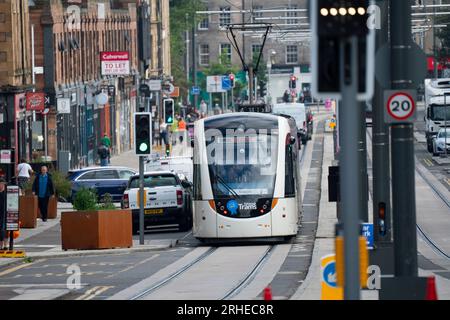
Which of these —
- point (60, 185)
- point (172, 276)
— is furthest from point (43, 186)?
point (172, 276)

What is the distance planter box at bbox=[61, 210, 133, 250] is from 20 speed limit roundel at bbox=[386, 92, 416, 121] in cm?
1781

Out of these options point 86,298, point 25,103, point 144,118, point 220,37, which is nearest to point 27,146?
point 25,103

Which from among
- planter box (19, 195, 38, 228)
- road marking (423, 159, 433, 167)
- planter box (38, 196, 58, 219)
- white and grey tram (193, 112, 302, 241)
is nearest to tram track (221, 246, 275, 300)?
white and grey tram (193, 112, 302, 241)

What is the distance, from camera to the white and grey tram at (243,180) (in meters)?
36.7

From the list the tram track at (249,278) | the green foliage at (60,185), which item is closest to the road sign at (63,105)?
the green foliage at (60,185)

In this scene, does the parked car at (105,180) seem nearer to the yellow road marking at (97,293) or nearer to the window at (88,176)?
the window at (88,176)

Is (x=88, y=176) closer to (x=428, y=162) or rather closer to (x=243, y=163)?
(x=243, y=163)

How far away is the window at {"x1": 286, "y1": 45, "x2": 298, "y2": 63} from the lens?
154 m

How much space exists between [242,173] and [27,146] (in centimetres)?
2614

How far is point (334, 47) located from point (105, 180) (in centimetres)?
4137

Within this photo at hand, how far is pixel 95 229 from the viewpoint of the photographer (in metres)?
36.8

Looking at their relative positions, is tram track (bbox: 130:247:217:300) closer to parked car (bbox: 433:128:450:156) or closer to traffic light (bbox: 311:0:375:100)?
traffic light (bbox: 311:0:375:100)

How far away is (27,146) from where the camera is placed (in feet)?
203

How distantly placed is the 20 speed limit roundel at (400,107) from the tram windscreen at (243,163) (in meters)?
17.4
